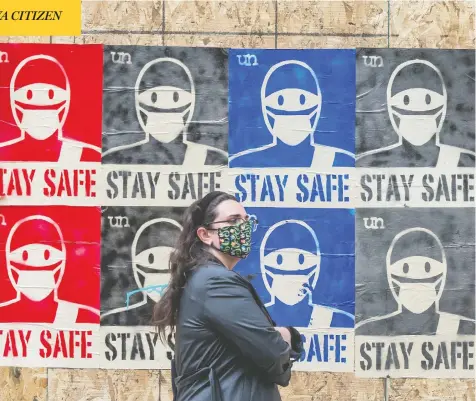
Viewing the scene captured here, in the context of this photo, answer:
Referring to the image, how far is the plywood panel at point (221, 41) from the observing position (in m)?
6.26

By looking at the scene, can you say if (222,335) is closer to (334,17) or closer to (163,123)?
(163,123)

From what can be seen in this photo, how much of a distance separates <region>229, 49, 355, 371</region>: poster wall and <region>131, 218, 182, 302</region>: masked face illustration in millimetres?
553

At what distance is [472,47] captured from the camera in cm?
627

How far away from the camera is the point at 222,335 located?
11.5 feet

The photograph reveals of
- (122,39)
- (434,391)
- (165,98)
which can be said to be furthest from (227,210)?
(434,391)

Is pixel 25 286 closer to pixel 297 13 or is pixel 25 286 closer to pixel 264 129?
pixel 264 129

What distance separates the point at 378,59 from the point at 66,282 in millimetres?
2733

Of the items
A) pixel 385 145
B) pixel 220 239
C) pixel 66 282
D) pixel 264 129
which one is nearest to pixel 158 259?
pixel 66 282

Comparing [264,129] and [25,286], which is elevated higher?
[264,129]

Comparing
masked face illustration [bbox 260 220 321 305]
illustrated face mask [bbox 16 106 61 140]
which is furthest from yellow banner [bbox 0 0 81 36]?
masked face illustration [bbox 260 220 321 305]

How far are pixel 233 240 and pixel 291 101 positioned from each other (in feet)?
8.86

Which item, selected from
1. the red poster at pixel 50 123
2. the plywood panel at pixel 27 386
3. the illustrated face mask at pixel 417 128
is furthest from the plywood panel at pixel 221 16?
the plywood panel at pixel 27 386

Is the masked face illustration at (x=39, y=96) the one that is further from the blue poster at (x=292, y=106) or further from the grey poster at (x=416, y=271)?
the grey poster at (x=416, y=271)


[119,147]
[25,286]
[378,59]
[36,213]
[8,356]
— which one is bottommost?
[8,356]
